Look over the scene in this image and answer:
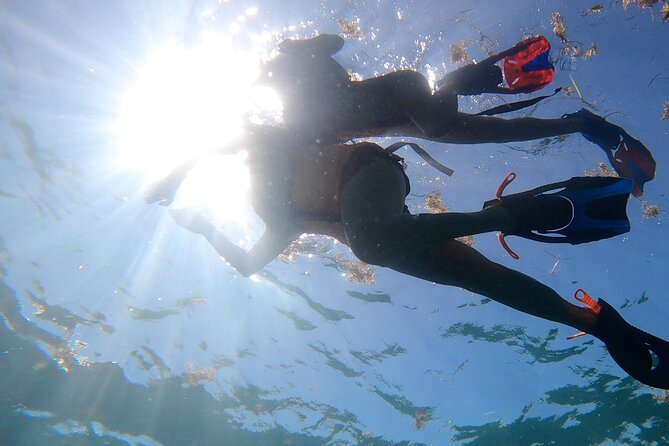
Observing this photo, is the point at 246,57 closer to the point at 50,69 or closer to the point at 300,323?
the point at 50,69

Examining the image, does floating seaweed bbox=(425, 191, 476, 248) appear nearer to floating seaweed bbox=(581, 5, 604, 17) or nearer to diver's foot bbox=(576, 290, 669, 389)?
floating seaweed bbox=(581, 5, 604, 17)

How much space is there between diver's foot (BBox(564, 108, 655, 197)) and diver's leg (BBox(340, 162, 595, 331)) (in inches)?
65.8

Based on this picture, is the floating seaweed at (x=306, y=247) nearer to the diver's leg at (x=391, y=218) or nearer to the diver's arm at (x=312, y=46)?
the diver's arm at (x=312, y=46)

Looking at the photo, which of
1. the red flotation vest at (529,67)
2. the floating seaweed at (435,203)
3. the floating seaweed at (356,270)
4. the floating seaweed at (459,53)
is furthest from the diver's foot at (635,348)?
the floating seaweed at (356,270)

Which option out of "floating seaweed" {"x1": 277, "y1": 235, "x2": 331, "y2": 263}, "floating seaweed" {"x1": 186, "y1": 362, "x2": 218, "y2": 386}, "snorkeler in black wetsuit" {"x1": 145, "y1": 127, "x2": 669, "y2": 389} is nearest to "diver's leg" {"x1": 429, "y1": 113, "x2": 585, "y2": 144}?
"snorkeler in black wetsuit" {"x1": 145, "y1": 127, "x2": 669, "y2": 389}

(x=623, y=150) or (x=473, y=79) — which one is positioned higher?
(x=623, y=150)

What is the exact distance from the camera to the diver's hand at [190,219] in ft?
11.9

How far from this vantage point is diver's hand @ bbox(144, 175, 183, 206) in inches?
122

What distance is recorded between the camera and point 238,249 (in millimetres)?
3975

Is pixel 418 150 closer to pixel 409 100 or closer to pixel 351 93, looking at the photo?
pixel 409 100

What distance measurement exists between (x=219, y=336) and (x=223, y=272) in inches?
166

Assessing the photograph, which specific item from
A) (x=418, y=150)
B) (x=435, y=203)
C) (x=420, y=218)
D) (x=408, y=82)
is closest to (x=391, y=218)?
(x=420, y=218)

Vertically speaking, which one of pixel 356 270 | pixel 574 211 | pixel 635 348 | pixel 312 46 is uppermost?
pixel 356 270

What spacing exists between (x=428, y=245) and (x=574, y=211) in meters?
1.09
